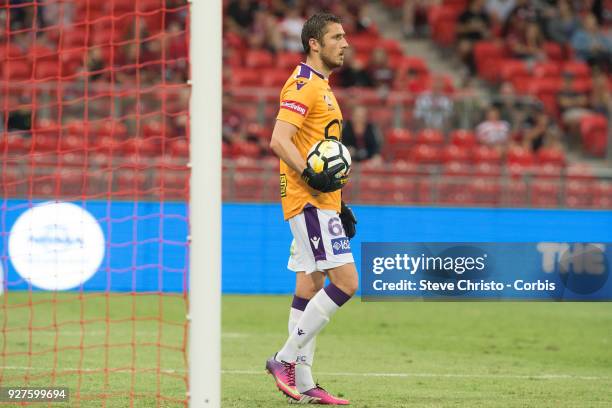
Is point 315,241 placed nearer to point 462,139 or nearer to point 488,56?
point 462,139

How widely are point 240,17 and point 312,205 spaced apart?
41.6 ft

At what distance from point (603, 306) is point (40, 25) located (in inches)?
401

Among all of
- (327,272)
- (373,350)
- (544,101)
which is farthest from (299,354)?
(544,101)

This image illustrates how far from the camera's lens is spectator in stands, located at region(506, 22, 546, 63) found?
65.1 feet

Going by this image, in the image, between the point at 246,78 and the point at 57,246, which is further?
the point at 246,78

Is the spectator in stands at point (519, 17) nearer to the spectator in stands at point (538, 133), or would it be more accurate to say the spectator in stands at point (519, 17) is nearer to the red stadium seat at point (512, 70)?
the red stadium seat at point (512, 70)

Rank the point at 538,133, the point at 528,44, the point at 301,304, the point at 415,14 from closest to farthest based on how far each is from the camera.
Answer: the point at 301,304
the point at 538,133
the point at 528,44
the point at 415,14

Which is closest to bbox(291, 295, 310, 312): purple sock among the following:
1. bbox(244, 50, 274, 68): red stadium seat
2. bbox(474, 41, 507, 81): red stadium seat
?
bbox(244, 50, 274, 68): red stadium seat

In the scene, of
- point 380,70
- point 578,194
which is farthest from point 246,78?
point 578,194

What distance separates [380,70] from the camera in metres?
18.0

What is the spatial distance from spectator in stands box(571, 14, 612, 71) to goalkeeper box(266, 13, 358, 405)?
548 inches

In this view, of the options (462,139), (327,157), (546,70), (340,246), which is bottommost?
(340,246)

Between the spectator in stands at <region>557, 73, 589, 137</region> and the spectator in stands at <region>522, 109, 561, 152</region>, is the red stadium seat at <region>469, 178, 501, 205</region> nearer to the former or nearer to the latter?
the spectator in stands at <region>522, 109, 561, 152</region>

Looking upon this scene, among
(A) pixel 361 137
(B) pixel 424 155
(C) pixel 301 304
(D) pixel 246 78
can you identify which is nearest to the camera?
(C) pixel 301 304
